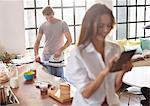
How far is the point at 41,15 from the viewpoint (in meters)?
6.29

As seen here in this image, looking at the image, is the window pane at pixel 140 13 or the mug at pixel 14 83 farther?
the window pane at pixel 140 13

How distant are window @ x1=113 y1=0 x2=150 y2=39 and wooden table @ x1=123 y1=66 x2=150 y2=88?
2.88 m

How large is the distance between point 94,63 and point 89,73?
3.0 inches

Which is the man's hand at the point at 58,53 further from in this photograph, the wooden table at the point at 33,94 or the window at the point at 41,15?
the window at the point at 41,15

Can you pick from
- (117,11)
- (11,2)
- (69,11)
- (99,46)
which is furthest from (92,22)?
(117,11)

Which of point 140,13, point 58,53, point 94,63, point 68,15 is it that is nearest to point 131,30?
point 140,13

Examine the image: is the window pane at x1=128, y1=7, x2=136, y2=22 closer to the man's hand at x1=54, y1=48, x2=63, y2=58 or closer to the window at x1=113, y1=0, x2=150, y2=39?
the window at x1=113, y1=0, x2=150, y2=39

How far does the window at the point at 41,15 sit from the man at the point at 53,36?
1.56 m

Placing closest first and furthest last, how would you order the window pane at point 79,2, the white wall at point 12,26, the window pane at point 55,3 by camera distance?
1. the white wall at point 12,26
2. the window pane at point 55,3
3. the window pane at point 79,2

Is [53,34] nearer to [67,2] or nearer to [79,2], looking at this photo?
[67,2]

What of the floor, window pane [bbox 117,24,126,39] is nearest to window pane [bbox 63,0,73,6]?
window pane [bbox 117,24,126,39]

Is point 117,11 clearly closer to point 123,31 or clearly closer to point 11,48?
point 123,31

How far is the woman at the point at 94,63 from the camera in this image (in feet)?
5.53

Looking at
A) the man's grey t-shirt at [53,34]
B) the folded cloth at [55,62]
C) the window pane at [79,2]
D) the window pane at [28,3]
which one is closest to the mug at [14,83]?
the folded cloth at [55,62]
